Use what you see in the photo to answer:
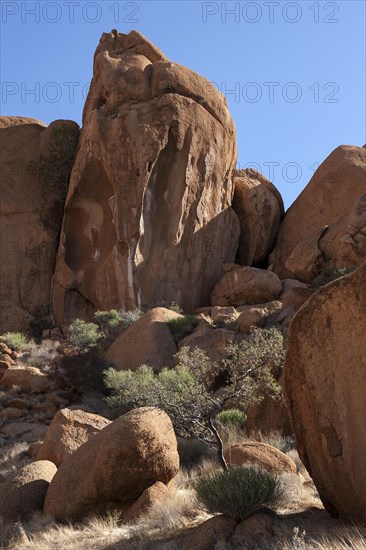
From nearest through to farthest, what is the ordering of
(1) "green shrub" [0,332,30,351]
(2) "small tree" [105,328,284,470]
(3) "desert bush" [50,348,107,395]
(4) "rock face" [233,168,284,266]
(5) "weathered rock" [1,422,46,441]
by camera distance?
(2) "small tree" [105,328,284,470] < (5) "weathered rock" [1,422,46,441] < (3) "desert bush" [50,348,107,395] < (1) "green shrub" [0,332,30,351] < (4) "rock face" [233,168,284,266]

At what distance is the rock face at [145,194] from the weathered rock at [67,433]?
12.1m

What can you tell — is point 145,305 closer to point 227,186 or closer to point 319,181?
point 227,186

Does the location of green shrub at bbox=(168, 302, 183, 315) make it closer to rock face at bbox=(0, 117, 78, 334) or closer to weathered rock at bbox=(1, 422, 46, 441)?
rock face at bbox=(0, 117, 78, 334)

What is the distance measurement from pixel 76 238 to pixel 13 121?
6613 mm

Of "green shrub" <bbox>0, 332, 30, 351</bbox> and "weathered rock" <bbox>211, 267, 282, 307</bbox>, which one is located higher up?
"weathered rock" <bbox>211, 267, 282, 307</bbox>

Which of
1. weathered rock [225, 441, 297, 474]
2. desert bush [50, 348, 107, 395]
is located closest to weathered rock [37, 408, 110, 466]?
weathered rock [225, 441, 297, 474]

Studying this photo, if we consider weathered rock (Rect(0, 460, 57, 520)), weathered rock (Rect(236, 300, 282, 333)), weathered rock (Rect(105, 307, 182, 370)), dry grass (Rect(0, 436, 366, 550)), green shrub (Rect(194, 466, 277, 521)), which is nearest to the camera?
dry grass (Rect(0, 436, 366, 550))

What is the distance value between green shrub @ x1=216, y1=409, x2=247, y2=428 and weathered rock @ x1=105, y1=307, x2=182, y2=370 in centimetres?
450

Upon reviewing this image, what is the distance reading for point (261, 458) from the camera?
8.34m

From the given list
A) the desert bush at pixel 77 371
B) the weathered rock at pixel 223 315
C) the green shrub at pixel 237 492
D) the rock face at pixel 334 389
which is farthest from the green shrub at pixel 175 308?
the rock face at pixel 334 389

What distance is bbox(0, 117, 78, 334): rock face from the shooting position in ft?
78.3

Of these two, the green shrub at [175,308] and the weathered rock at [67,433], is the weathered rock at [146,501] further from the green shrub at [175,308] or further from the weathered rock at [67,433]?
the green shrub at [175,308]

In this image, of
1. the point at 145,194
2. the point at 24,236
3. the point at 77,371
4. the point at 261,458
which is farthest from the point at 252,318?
the point at 24,236

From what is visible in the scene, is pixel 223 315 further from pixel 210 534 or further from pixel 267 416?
pixel 210 534
